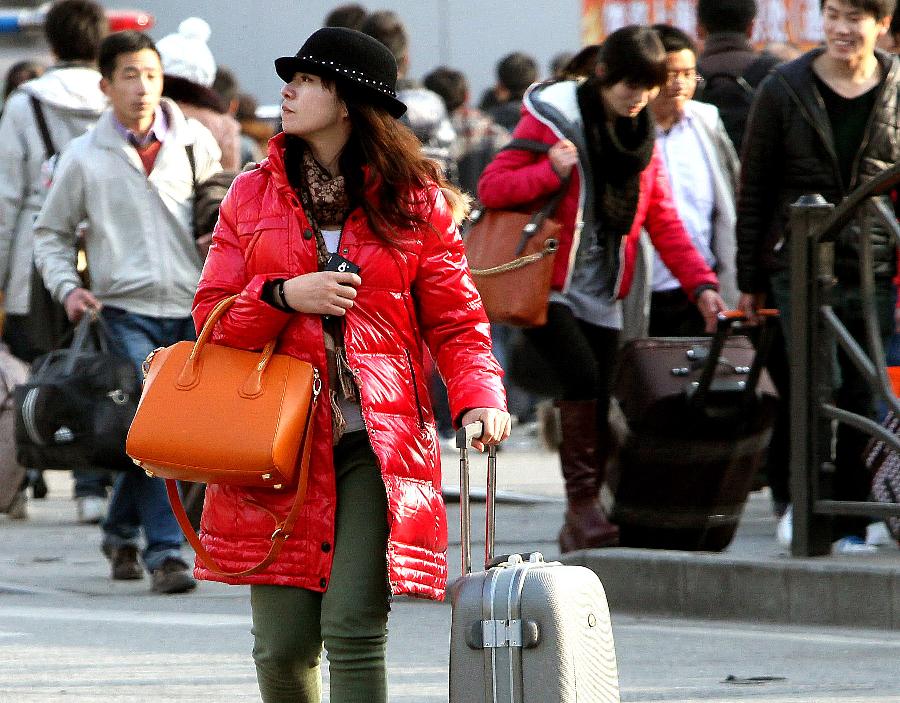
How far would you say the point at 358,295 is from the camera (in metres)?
4.38

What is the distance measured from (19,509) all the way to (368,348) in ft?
18.6

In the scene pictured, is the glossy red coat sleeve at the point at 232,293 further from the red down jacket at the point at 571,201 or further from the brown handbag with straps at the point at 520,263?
the red down jacket at the point at 571,201

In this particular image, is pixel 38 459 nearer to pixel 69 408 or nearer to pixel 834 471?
pixel 69 408

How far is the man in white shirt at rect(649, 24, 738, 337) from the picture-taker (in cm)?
851

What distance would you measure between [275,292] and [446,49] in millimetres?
12950

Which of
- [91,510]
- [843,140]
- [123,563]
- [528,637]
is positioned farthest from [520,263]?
[528,637]

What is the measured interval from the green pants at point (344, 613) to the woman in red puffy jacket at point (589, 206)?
3224 mm

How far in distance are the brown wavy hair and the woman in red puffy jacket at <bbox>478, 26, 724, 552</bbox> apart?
298cm

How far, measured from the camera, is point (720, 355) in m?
7.27

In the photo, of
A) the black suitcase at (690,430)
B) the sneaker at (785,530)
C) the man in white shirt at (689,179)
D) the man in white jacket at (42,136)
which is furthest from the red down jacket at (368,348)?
the man in white jacket at (42,136)

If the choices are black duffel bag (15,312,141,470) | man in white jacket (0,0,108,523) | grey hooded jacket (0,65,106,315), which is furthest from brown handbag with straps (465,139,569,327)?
grey hooded jacket (0,65,106,315)

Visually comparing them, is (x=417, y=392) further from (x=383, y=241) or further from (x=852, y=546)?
(x=852, y=546)

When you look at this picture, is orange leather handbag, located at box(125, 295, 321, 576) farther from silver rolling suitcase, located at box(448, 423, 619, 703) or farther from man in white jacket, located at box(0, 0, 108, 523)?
man in white jacket, located at box(0, 0, 108, 523)

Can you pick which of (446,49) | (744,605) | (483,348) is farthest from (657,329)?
(446,49)
